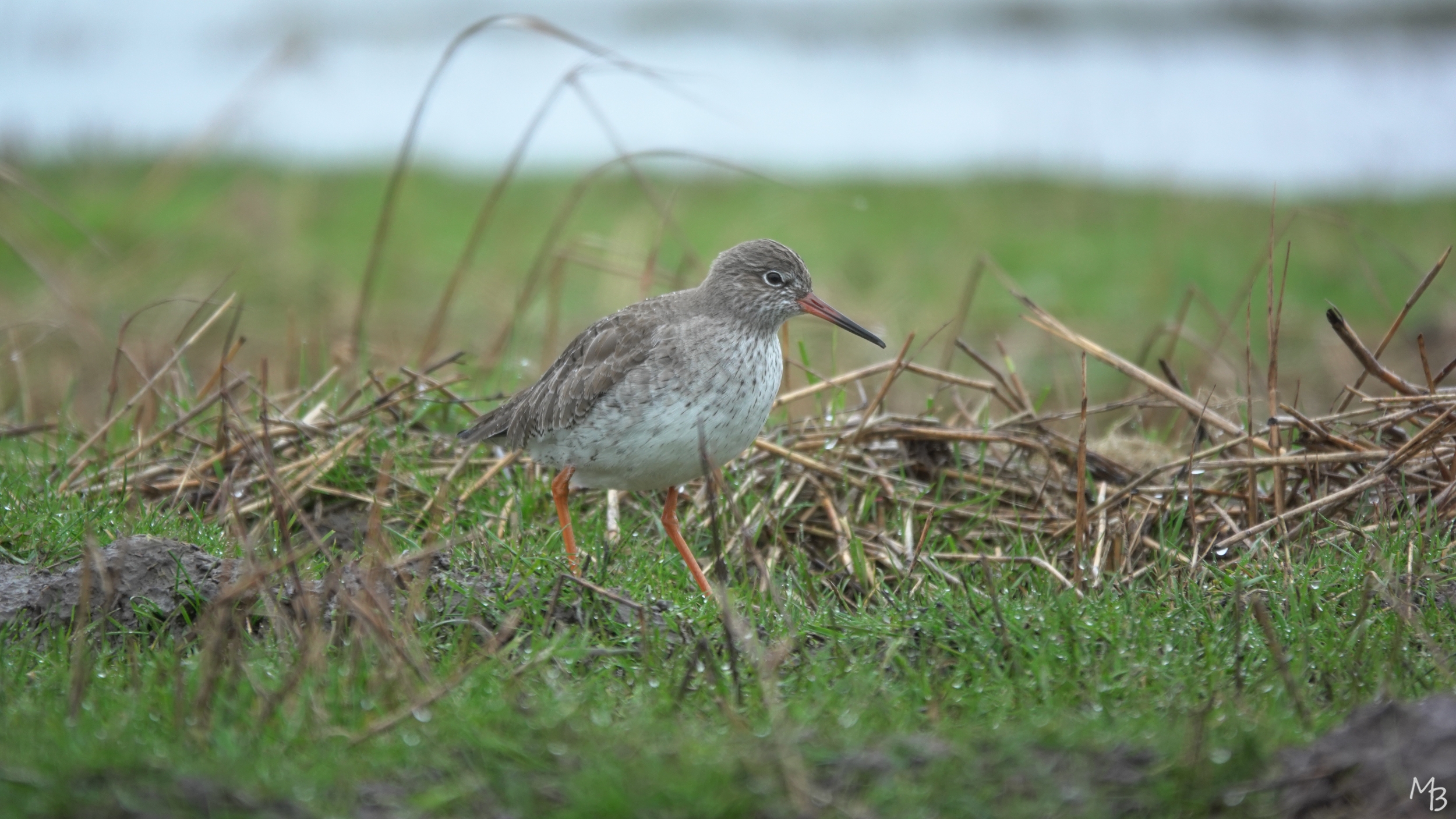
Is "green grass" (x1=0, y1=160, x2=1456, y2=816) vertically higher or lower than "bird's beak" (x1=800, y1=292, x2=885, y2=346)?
lower

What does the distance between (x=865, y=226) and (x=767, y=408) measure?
25.8 feet

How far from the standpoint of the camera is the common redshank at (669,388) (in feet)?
15.2

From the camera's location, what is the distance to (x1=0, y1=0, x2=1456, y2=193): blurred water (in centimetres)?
1487

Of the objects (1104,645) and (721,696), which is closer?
(721,696)

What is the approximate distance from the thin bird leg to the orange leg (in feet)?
1.32

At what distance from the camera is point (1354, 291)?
10.6 metres

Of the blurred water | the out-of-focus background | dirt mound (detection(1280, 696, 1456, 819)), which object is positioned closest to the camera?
dirt mound (detection(1280, 696, 1456, 819))

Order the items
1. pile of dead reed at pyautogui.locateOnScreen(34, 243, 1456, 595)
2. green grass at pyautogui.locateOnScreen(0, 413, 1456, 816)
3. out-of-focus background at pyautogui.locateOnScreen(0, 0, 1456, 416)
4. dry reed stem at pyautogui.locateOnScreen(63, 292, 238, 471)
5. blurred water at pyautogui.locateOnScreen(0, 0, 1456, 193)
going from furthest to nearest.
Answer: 1. blurred water at pyautogui.locateOnScreen(0, 0, 1456, 193)
2. out-of-focus background at pyautogui.locateOnScreen(0, 0, 1456, 416)
3. dry reed stem at pyautogui.locateOnScreen(63, 292, 238, 471)
4. pile of dead reed at pyautogui.locateOnScreen(34, 243, 1456, 595)
5. green grass at pyautogui.locateOnScreen(0, 413, 1456, 816)

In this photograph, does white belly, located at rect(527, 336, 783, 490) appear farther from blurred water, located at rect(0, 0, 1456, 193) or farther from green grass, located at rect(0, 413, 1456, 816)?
blurred water, located at rect(0, 0, 1456, 193)

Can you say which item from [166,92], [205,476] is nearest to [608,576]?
[205,476]

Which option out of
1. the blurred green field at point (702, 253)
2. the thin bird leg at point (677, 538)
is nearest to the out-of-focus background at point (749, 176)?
the blurred green field at point (702, 253)

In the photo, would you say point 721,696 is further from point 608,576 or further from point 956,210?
point 956,210

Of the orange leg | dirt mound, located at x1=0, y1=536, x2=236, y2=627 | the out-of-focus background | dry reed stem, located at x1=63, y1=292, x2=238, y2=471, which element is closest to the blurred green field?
the out-of-focus background

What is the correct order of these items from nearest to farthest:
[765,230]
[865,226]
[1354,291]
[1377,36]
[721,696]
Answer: [721,696] < [1354,291] < [765,230] < [865,226] < [1377,36]
